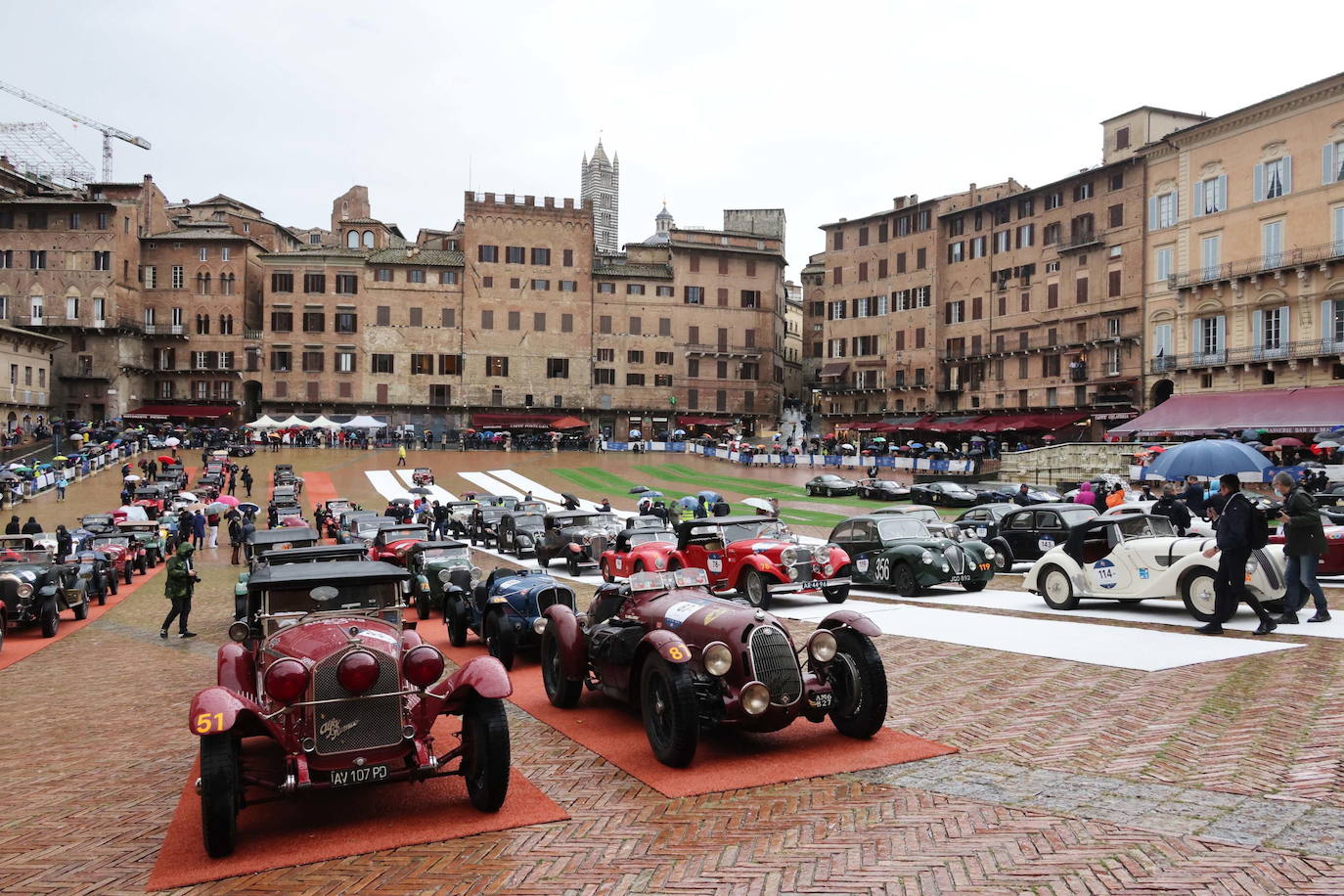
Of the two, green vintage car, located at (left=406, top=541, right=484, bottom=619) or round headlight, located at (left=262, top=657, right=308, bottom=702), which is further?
green vintage car, located at (left=406, top=541, right=484, bottom=619)

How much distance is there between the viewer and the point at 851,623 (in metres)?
8.75

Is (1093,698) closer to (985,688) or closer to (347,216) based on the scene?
(985,688)

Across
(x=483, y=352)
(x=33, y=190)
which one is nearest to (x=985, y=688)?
(x=483, y=352)

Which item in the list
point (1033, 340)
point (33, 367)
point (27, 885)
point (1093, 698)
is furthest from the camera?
point (33, 367)

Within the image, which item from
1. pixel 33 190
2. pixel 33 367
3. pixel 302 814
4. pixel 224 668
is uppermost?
pixel 33 190

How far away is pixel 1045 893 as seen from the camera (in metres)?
5.48

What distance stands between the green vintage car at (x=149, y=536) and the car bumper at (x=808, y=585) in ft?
64.1

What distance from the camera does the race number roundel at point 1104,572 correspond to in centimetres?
1456

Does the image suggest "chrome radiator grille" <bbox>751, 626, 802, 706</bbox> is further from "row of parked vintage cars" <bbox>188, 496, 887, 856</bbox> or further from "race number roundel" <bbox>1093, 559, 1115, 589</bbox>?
"race number roundel" <bbox>1093, 559, 1115, 589</bbox>

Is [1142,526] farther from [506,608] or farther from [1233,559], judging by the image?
[506,608]

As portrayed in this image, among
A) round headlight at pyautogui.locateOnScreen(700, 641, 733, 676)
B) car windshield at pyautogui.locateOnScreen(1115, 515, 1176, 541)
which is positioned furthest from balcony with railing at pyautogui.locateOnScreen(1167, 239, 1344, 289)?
round headlight at pyautogui.locateOnScreen(700, 641, 733, 676)

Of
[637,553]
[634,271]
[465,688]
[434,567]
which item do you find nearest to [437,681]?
[465,688]

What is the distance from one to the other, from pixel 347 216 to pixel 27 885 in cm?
9972

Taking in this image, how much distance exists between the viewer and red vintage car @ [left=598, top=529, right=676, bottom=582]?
18375 millimetres
